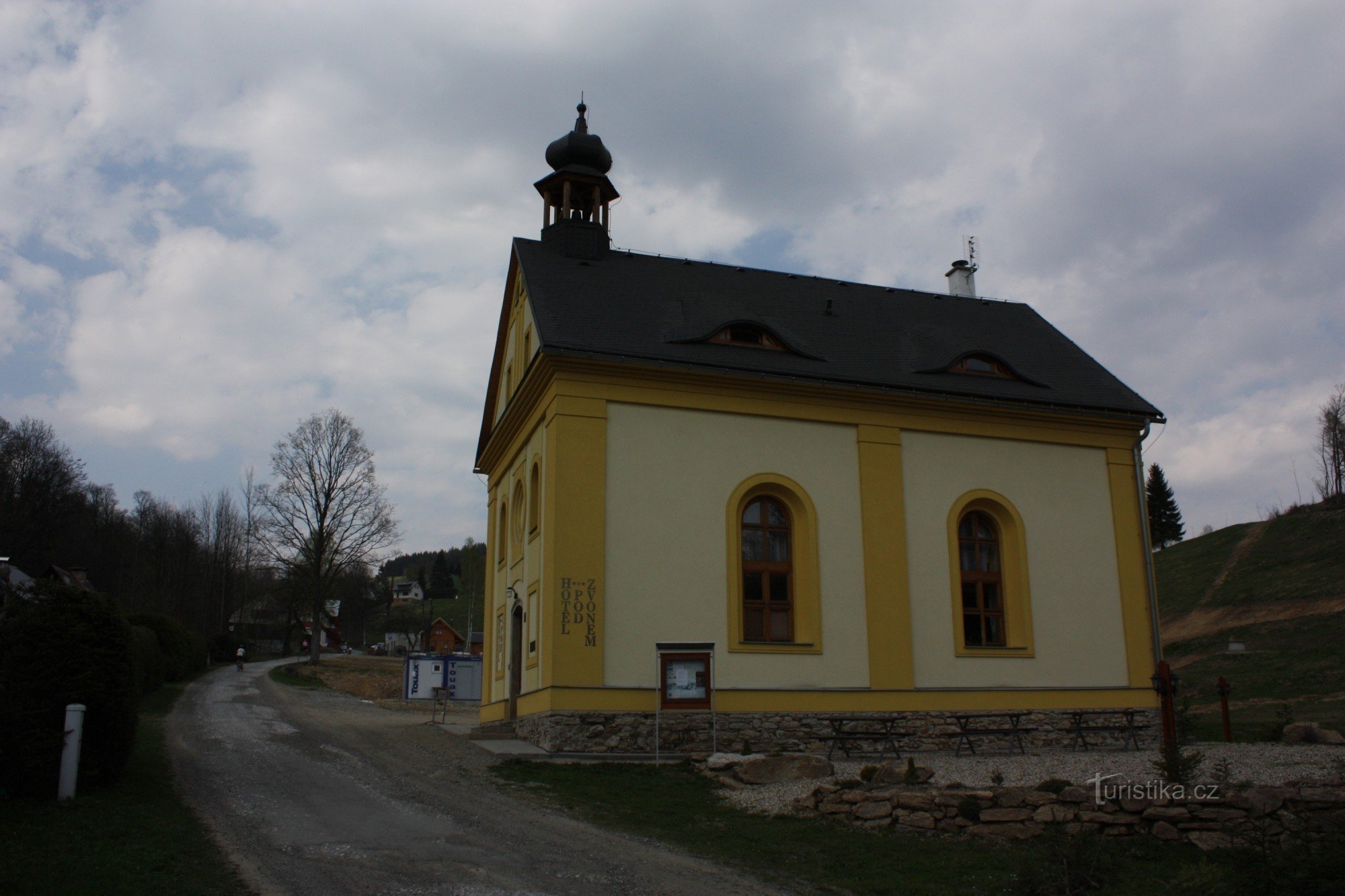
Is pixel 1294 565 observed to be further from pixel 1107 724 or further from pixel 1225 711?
pixel 1225 711

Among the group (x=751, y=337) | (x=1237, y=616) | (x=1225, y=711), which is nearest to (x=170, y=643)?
(x=751, y=337)

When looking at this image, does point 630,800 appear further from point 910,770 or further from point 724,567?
A: point 724,567

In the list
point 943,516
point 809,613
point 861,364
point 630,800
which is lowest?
point 630,800

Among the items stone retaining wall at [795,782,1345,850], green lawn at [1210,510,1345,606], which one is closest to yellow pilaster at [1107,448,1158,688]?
stone retaining wall at [795,782,1345,850]

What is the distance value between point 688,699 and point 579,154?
1357 cm

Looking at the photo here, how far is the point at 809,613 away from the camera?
1861 cm

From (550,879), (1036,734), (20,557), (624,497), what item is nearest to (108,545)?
(20,557)

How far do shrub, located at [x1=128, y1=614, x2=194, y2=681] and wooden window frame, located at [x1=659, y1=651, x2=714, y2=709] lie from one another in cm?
2378

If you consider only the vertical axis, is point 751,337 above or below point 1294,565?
above

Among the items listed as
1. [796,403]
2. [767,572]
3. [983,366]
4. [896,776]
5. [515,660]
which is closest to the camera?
[896,776]

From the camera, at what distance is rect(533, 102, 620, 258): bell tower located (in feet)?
76.7

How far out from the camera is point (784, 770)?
13227 millimetres

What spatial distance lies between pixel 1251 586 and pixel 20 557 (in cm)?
5859

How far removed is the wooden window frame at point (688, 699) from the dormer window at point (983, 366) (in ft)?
29.0
